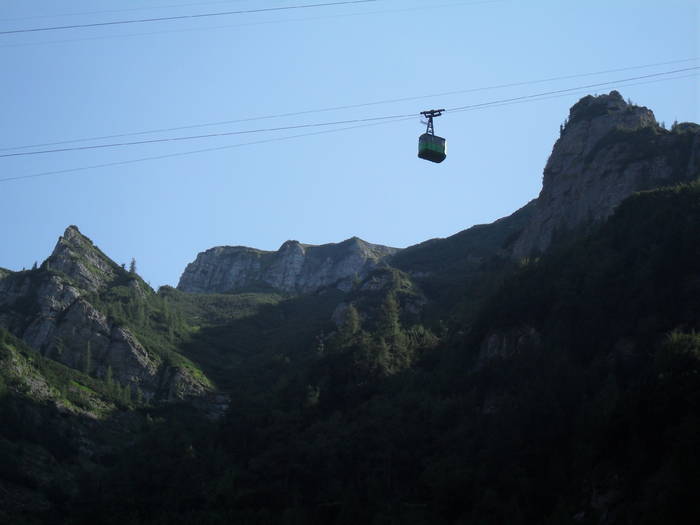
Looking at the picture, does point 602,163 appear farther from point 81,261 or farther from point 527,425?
point 81,261

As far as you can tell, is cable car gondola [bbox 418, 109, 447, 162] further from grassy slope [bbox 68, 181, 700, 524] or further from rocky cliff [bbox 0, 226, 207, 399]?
rocky cliff [bbox 0, 226, 207, 399]

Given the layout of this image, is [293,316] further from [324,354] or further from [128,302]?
[324,354]

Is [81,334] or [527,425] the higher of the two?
[81,334]

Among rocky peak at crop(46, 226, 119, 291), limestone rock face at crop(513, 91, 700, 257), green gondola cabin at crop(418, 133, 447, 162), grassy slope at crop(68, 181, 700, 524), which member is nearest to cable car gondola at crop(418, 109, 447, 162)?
green gondola cabin at crop(418, 133, 447, 162)

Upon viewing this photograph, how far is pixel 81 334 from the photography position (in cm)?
12206

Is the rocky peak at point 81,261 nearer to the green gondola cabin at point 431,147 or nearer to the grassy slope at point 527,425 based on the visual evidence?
the grassy slope at point 527,425

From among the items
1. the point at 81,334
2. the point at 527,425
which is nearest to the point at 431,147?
the point at 527,425

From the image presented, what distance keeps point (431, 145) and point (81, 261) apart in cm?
11568

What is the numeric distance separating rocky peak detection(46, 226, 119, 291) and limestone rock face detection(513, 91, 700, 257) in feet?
250

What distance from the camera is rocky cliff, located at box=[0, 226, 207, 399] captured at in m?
118

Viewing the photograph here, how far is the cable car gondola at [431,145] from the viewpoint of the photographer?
4409cm

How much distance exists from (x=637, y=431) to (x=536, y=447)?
1394 centimetres

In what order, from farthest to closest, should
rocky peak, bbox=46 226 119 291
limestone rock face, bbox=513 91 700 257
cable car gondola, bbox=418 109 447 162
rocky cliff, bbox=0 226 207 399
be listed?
1. rocky peak, bbox=46 226 119 291
2. rocky cliff, bbox=0 226 207 399
3. limestone rock face, bbox=513 91 700 257
4. cable car gondola, bbox=418 109 447 162

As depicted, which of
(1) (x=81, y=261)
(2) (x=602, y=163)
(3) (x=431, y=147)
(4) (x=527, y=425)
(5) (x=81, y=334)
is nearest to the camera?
(3) (x=431, y=147)
